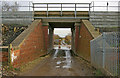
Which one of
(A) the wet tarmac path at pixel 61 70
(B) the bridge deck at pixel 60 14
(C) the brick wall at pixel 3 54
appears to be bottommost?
(A) the wet tarmac path at pixel 61 70

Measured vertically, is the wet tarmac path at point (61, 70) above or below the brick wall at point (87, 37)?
below

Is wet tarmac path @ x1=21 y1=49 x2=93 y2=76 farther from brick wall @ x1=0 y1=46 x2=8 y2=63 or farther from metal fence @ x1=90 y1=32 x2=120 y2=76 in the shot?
brick wall @ x1=0 y1=46 x2=8 y2=63

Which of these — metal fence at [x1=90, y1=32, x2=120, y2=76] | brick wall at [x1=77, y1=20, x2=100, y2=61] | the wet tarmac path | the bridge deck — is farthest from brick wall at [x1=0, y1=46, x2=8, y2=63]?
the bridge deck

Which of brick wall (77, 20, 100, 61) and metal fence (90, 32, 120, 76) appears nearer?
metal fence (90, 32, 120, 76)

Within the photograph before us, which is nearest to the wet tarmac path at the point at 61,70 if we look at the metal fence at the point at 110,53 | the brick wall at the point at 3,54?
the metal fence at the point at 110,53

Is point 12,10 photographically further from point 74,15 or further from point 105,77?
point 105,77

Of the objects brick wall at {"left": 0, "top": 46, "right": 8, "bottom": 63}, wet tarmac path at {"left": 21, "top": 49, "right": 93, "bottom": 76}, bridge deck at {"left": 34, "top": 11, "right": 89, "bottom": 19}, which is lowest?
wet tarmac path at {"left": 21, "top": 49, "right": 93, "bottom": 76}

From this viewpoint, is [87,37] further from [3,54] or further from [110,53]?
[3,54]

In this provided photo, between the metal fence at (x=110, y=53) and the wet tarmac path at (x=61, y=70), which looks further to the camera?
the wet tarmac path at (x=61, y=70)

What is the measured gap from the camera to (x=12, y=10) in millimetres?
12930

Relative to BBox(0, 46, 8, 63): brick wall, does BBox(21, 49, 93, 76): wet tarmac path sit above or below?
below

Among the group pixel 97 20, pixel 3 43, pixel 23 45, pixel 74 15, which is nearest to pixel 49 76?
pixel 23 45

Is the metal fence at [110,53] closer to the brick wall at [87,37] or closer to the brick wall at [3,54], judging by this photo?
the brick wall at [87,37]

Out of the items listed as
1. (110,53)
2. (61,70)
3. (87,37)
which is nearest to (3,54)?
(61,70)
